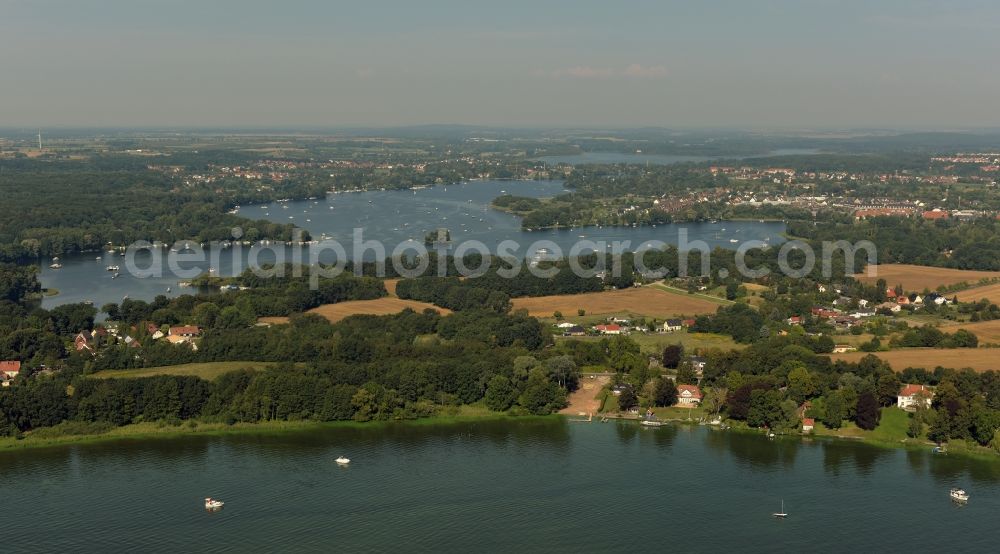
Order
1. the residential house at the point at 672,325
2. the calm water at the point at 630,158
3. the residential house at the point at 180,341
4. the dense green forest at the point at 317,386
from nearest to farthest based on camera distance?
the dense green forest at the point at 317,386, the residential house at the point at 180,341, the residential house at the point at 672,325, the calm water at the point at 630,158

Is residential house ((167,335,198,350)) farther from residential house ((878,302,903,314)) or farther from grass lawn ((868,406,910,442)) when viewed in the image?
residential house ((878,302,903,314))

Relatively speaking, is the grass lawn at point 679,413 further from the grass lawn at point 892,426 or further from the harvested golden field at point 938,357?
the harvested golden field at point 938,357

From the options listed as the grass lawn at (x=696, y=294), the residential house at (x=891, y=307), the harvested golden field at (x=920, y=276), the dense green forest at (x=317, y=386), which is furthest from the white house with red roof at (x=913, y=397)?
the harvested golden field at (x=920, y=276)

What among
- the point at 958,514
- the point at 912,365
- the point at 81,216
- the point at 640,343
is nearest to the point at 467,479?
the point at 958,514

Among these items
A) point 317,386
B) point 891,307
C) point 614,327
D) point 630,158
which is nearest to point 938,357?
point 891,307

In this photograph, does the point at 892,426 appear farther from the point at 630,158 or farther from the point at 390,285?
the point at 630,158

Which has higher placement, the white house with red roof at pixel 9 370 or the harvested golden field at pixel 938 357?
the harvested golden field at pixel 938 357

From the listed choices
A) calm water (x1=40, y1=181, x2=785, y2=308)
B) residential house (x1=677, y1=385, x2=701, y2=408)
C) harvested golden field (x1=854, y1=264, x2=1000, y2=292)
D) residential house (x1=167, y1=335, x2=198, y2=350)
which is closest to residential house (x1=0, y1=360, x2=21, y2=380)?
residential house (x1=167, y1=335, x2=198, y2=350)
